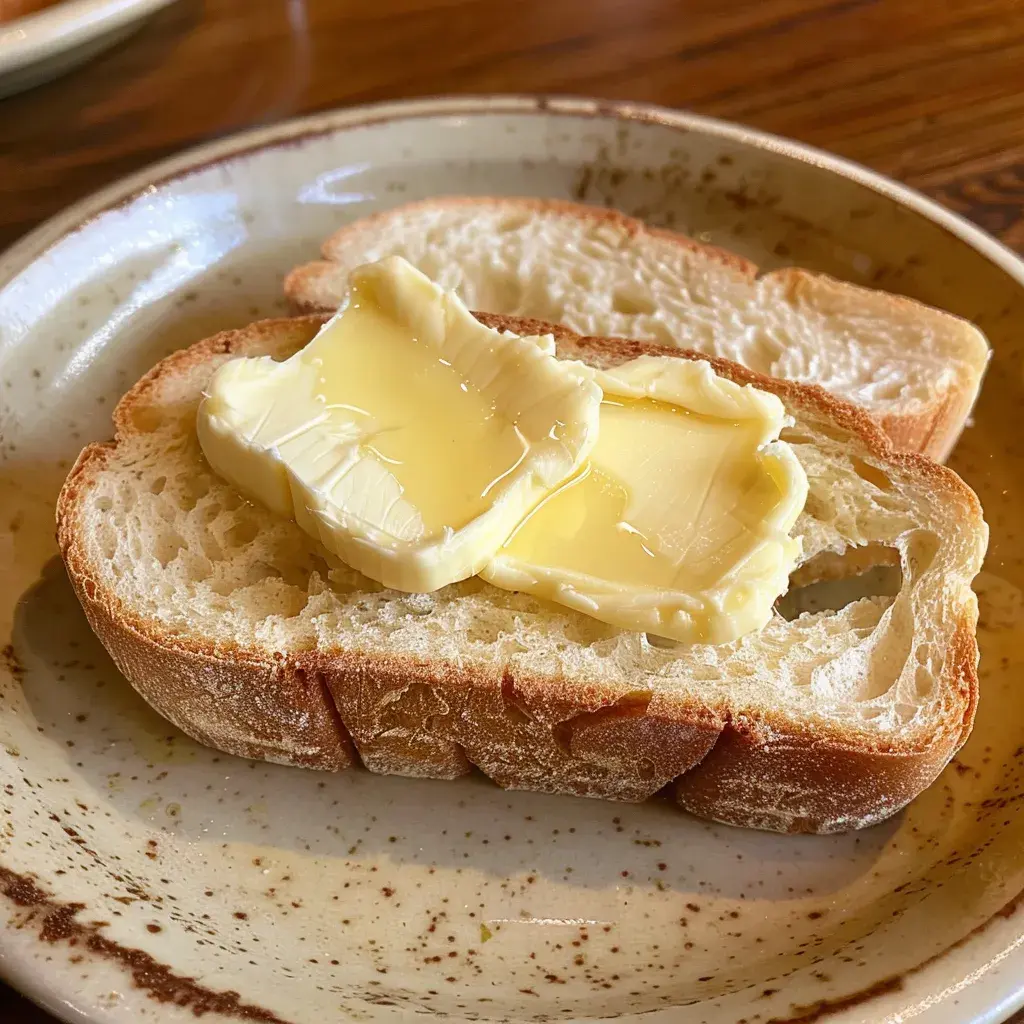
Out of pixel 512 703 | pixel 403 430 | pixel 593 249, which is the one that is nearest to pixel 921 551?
pixel 512 703

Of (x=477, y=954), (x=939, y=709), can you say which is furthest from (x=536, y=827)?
(x=939, y=709)

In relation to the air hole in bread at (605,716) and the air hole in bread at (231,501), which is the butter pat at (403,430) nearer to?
the air hole in bread at (231,501)

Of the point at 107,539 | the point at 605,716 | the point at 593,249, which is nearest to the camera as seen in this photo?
the point at 605,716

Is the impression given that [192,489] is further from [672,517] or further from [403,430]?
[672,517]

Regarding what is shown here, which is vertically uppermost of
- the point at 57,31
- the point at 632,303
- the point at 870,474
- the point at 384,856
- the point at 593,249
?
the point at 57,31

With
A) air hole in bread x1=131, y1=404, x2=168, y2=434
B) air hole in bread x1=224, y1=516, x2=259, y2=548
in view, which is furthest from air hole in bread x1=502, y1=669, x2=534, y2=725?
air hole in bread x1=131, y1=404, x2=168, y2=434

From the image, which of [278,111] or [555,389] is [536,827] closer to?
[555,389]

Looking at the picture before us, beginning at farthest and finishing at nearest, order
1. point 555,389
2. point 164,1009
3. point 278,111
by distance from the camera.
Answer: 1. point 278,111
2. point 555,389
3. point 164,1009

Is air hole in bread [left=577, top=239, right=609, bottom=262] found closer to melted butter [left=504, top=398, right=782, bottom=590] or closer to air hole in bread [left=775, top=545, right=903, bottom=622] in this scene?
melted butter [left=504, top=398, right=782, bottom=590]
